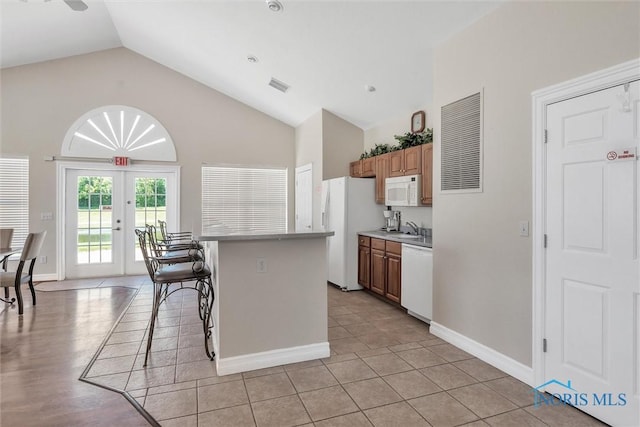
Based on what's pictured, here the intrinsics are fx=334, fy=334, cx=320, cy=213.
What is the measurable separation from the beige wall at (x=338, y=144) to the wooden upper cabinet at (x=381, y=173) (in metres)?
0.84

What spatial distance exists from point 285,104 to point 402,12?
3253 mm

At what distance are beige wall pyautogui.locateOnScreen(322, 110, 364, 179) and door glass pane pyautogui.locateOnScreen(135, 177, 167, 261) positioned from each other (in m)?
3.12

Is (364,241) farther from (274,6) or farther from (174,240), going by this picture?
(274,6)

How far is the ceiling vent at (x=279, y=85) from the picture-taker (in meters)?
5.24

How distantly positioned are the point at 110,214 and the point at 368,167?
4651 millimetres

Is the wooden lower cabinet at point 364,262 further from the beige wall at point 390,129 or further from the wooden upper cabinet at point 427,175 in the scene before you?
the beige wall at point 390,129

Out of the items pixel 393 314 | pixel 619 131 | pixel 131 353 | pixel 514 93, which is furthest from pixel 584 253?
pixel 131 353

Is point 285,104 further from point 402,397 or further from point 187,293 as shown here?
point 402,397

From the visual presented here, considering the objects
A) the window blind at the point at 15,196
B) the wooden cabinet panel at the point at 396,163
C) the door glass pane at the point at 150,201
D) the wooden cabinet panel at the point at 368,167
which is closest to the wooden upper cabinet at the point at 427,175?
the wooden cabinet panel at the point at 396,163

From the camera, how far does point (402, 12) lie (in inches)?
121

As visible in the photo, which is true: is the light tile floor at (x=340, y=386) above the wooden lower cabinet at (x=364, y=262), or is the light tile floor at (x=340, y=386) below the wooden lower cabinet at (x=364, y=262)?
below

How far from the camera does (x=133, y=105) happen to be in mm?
5961

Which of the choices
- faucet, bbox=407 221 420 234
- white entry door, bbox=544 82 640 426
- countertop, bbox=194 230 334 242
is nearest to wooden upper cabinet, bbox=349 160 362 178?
faucet, bbox=407 221 420 234

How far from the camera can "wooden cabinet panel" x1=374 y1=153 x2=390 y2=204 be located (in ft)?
15.9
